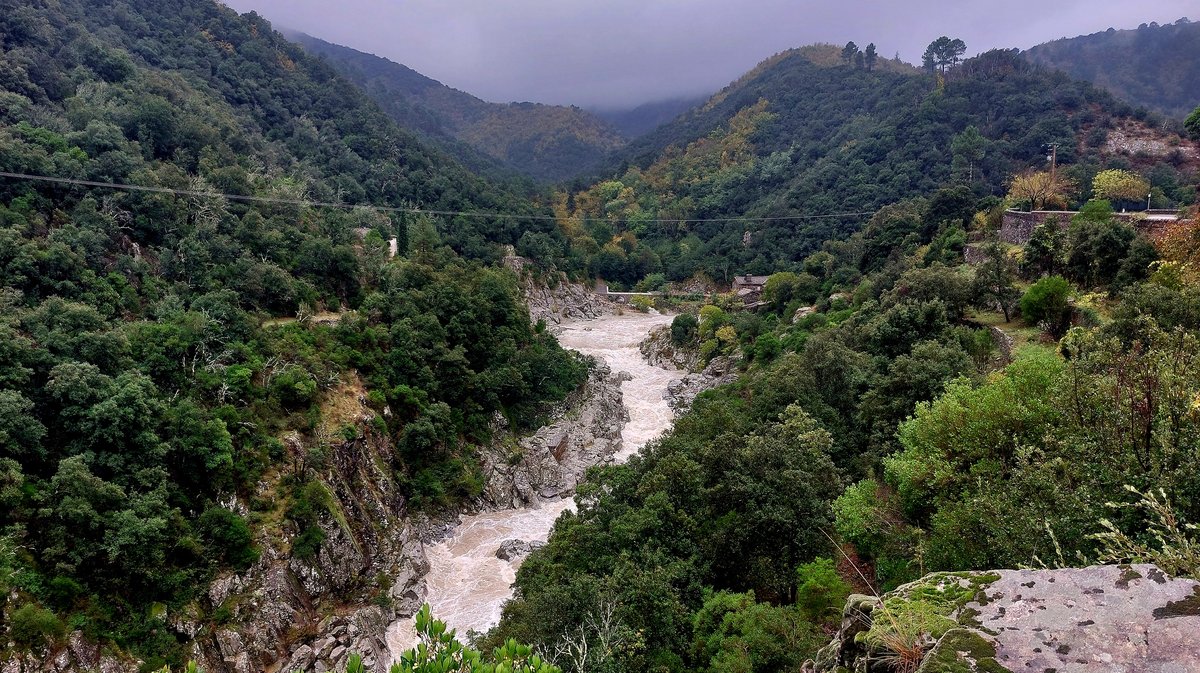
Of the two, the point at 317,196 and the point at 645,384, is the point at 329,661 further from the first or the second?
the point at 317,196

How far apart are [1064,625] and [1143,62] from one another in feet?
514

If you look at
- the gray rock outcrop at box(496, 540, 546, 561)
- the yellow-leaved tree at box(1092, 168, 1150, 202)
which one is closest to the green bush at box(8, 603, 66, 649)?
the gray rock outcrop at box(496, 540, 546, 561)

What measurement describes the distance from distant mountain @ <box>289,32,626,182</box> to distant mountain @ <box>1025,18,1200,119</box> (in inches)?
4027

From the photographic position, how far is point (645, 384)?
39000 mm

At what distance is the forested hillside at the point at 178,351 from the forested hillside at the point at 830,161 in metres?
36.0

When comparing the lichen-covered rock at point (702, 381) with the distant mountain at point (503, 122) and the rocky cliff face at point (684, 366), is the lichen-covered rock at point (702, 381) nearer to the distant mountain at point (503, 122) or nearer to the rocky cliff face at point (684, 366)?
the rocky cliff face at point (684, 366)

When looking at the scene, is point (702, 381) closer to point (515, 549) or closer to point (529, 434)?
point (529, 434)

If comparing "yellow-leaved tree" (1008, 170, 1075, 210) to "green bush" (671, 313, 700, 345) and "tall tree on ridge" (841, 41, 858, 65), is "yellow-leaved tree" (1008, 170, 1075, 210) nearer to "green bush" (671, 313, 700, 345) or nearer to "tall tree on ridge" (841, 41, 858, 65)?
"green bush" (671, 313, 700, 345)

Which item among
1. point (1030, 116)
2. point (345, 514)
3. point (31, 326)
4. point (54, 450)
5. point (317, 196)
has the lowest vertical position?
point (345, 514)

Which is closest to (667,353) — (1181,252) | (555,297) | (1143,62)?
(555,297)

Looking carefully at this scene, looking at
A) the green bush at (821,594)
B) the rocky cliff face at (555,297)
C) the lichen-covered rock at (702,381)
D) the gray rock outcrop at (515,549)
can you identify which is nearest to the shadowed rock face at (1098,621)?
the green bush at (821,594)

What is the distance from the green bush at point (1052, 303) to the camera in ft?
60.8

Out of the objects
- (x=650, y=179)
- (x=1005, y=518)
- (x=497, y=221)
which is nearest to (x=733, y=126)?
(x=650, y=179)

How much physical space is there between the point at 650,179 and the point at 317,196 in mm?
56928
